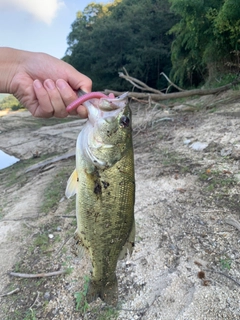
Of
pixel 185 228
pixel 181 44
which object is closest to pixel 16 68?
pixel 185 228

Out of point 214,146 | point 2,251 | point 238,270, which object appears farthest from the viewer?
point 214,146

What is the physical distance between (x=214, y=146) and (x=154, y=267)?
3631 mm

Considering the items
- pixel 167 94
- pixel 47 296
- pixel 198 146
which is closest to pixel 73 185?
pixel 47 296

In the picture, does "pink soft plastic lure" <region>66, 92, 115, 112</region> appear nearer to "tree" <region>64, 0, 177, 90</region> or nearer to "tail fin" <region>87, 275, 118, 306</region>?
"tail fin" <region>87, 275, 118, 306</region>

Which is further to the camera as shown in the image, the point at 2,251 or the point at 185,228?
the point at 2,251

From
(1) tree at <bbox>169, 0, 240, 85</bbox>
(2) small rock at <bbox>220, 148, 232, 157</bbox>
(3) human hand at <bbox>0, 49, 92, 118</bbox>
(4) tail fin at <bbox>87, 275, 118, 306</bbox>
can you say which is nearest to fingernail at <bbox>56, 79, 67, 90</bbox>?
(3) human hand at <bbox>0, 49, 92, 118</bbox>

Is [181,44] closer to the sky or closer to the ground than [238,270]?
closer to the sky

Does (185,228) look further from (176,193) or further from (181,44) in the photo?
(181,44)

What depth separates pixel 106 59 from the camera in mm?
28156

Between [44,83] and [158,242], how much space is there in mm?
2490

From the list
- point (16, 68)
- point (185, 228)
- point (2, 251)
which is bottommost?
point (2, 251)

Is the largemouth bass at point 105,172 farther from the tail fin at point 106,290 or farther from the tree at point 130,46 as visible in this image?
the tree at point 130,46

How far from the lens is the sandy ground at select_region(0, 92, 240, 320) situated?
120 inches

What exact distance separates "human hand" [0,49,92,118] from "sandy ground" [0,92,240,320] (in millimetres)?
2023
